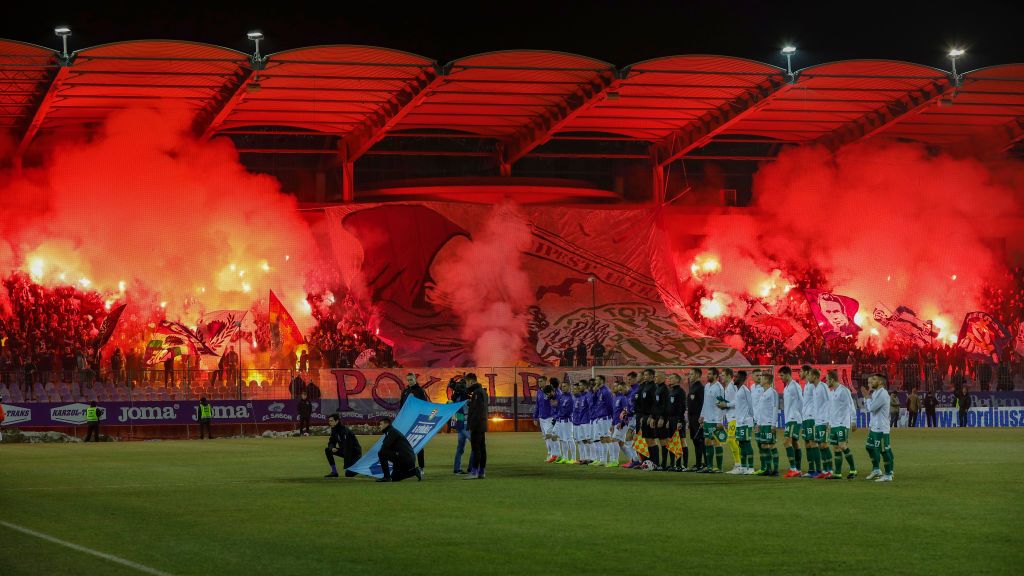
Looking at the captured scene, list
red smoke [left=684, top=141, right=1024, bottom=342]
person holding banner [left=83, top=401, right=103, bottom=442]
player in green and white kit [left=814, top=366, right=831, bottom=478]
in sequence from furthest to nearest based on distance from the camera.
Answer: red smoke [left=684, top=141, right=1024, bottom=342], person holding banner [left=83, top=401, right=103, bottom=442], player in green and white kit [left=814, top=366, right=831, bottom=478]

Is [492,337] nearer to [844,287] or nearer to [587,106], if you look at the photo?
[587,106]

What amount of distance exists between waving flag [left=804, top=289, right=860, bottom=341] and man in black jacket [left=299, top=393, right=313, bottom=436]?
24.1 meters

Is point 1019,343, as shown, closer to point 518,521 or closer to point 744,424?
point 744,424

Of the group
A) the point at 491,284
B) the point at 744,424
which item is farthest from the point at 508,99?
the point at 744,424

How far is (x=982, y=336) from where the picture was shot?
2270 inches

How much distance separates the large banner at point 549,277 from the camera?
182 feet

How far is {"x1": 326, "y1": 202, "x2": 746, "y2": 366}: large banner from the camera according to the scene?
55.3 metres

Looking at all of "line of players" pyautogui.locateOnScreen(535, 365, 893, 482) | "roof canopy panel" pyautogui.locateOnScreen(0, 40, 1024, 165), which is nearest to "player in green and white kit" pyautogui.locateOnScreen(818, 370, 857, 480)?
"line of players" pyautogui.locateOnScreen(535, 365, 893, 482)

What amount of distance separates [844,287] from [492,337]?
683 inches

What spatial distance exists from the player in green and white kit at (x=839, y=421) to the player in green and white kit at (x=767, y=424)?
1.35 meters

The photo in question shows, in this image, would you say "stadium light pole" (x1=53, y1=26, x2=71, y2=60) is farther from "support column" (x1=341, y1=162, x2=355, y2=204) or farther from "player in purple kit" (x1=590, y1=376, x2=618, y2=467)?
"player in purple kit" (x1=590, y1=376, x2=618, y2=467)

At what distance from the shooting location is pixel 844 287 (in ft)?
204

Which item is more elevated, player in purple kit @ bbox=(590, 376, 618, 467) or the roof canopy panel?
the roof canopy panel

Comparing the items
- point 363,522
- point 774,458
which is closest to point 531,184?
point 774,458
